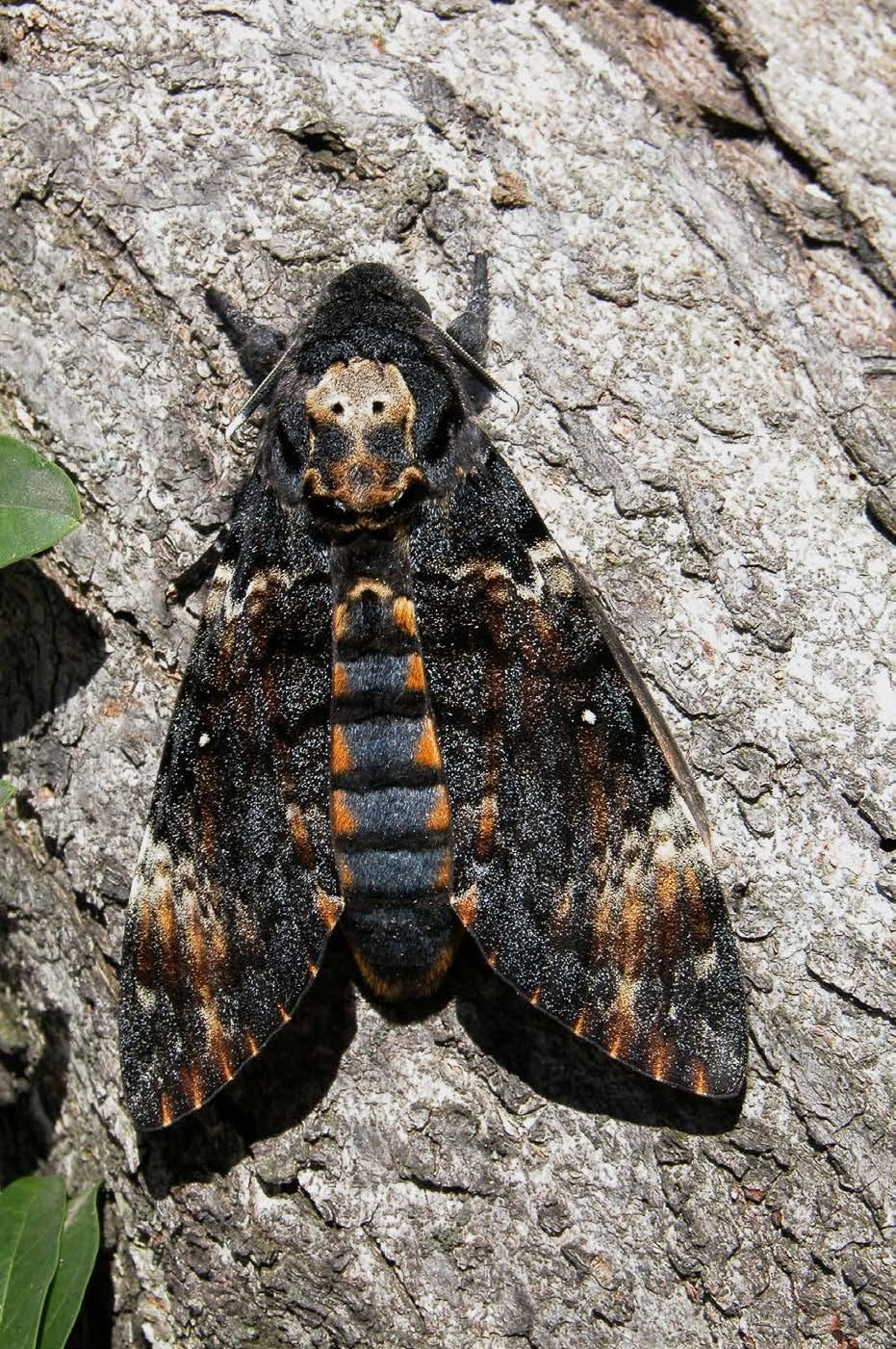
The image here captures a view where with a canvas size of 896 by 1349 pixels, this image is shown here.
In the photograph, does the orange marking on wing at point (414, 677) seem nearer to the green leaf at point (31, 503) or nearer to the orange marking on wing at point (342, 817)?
the orange marking on wing at point (342, 817)

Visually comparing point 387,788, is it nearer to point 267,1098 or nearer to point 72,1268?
point 267,1098

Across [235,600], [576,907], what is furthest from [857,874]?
[235,600]

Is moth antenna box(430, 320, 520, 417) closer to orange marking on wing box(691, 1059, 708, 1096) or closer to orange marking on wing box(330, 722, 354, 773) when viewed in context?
orange marking on wing box(330, 722, 354, 773)

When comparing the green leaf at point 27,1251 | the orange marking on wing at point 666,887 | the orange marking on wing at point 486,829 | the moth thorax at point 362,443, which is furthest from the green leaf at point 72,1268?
the moth thorax at point 362,443

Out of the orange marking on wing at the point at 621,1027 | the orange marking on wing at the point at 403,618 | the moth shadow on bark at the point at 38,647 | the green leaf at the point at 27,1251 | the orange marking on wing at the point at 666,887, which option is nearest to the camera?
the green leaf at the point at 27,1251

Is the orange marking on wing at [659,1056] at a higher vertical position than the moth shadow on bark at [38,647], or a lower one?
higher

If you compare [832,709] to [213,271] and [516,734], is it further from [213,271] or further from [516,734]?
[213,271]

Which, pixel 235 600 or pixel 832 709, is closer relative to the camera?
pixel 832 709
